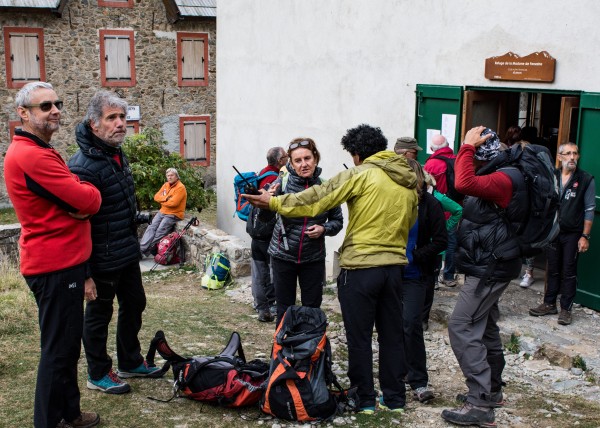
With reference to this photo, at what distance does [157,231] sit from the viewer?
12555 millimetres

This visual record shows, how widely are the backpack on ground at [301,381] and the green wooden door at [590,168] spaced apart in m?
3.61

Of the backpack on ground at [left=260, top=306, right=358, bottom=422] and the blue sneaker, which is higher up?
the backpack on ground at [left=260, top=306, right=358, bottom=422]

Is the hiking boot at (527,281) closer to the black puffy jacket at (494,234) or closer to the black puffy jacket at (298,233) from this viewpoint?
the black puffy jacket at (298,233)

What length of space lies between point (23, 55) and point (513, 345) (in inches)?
778

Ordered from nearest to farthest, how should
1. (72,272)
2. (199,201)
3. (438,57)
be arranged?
(72,272) → (438,57) → (199,201)

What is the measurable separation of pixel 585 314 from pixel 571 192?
1308 millimetres

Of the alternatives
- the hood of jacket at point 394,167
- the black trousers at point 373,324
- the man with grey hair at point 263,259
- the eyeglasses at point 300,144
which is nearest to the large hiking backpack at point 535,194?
the hood of jacket at point 394,167

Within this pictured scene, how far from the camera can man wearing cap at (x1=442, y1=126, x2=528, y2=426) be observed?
15.2ft

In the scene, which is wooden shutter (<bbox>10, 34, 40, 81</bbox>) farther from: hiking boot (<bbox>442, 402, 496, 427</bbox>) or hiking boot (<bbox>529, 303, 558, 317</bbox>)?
hiking boot (<bbox>442, 402, 496, 427</bbox>)

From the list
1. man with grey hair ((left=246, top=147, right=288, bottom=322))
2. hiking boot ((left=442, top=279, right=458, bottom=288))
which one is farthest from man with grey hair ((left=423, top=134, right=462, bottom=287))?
man with grey hair ((left=246, top=147, right=288, bottom=322))

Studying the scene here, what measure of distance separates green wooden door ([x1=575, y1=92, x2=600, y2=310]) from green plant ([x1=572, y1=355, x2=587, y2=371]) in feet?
4.44

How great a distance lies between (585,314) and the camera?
7238 millimetres

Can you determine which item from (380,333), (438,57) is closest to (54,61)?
(438,57)

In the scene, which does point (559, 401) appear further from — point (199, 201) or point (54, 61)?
point (54, 61)
